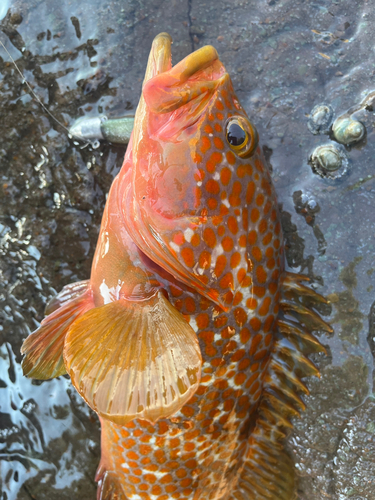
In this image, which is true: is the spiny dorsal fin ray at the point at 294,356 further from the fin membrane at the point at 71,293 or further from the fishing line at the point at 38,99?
the fishing line at the point at 38,99

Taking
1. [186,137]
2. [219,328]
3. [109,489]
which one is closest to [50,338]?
[219,328]

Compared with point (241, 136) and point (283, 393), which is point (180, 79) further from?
point (283, 393)

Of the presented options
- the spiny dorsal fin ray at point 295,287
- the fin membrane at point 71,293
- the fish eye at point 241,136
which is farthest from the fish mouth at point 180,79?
the fin membrane at point 71,293

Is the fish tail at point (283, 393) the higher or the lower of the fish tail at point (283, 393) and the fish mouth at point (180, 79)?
the lower

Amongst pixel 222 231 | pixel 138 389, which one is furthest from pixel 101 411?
pixel 222 231

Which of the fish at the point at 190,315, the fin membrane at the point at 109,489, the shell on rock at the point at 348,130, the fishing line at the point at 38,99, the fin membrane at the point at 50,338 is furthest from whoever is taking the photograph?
the fishing line at the point at 38,99

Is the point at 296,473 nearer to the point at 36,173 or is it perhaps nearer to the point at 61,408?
the point at 61,408

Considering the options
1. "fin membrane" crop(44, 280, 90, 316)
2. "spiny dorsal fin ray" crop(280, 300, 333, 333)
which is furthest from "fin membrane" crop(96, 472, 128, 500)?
"spiny dorsal fin ray" crop(280, 300, 333, 333)

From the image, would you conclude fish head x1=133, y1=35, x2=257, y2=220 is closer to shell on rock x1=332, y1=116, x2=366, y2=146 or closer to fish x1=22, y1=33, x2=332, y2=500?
fish x1=22, y1=33, x2=332, y2=500
